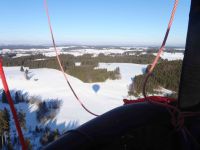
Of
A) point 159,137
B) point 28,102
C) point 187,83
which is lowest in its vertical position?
point 28,102

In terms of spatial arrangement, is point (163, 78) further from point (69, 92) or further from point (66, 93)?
point (66, 93)

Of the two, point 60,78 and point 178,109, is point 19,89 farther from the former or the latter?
point 178,109

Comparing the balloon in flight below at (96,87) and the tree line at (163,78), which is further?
the balloon in flight below at (96,87)

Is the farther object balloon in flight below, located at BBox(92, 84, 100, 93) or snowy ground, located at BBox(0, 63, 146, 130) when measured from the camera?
balloon in flight below, located at BBox(92, 84, 100, 93)

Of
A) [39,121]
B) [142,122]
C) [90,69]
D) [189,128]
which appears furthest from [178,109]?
[90,69]

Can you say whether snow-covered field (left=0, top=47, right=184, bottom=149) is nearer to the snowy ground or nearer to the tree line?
the snowy ground

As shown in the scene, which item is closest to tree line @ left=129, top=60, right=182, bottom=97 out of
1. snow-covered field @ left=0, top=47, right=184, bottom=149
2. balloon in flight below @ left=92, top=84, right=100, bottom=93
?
snow-covered field @ left=0, top=47, right=184, bottom=149

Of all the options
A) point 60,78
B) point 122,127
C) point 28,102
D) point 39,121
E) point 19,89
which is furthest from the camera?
point 60,78

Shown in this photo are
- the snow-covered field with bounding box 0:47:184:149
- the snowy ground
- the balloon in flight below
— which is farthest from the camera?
the balloon in flight below

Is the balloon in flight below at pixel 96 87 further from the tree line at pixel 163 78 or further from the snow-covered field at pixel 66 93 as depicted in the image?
the tree line at pixel 163 78

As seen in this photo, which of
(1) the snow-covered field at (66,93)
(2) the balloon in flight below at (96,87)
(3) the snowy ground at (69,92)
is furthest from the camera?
(2) the balloon in flight below at (96,87)

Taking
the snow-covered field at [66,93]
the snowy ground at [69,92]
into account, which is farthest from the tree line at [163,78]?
the snowy ground at [69,92]
